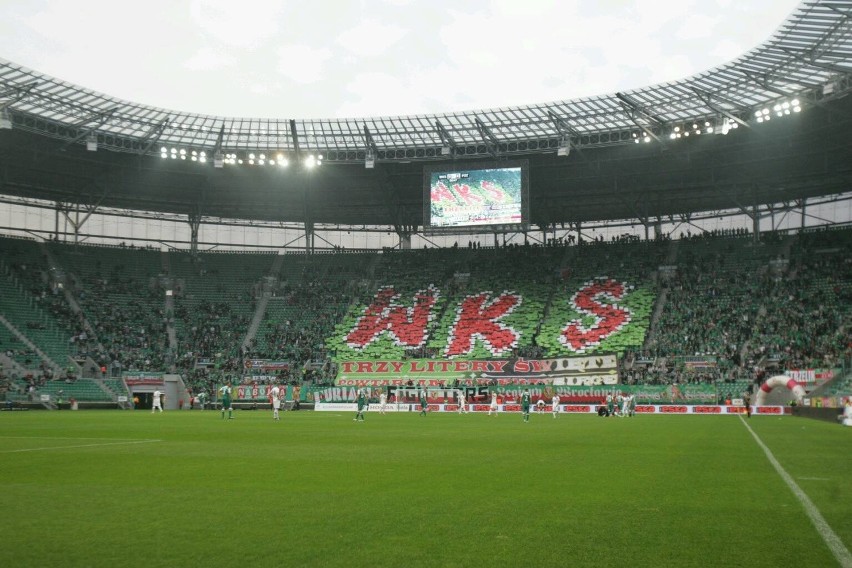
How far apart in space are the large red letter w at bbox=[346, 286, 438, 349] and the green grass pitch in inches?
1995

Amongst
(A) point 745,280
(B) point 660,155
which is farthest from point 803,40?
(A) point 745,280

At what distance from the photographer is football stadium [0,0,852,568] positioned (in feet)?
136

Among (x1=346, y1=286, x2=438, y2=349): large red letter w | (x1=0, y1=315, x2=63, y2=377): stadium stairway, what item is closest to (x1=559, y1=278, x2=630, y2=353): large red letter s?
(x1=346, y1=286, x2=438, y2=349): large red letter w

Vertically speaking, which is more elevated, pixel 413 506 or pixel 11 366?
pixel 11 366

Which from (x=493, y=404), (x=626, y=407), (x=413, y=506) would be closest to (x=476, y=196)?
(x=493, y=404)

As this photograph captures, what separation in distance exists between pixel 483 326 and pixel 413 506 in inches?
2408

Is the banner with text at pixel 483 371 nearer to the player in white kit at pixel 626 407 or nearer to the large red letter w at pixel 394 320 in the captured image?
the large red letter w at pixel 394 320

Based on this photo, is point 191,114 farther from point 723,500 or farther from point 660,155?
point 723,500

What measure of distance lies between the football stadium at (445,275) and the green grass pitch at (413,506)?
961mm

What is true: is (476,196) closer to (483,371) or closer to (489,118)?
(489,118)

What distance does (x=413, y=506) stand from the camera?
1188cm

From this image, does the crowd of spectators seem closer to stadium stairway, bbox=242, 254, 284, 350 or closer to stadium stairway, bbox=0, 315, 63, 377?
stadium stairway, bbox=242, 254, 284, 350

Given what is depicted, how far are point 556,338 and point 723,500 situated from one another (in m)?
56.6

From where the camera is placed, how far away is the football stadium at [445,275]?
41500mm
